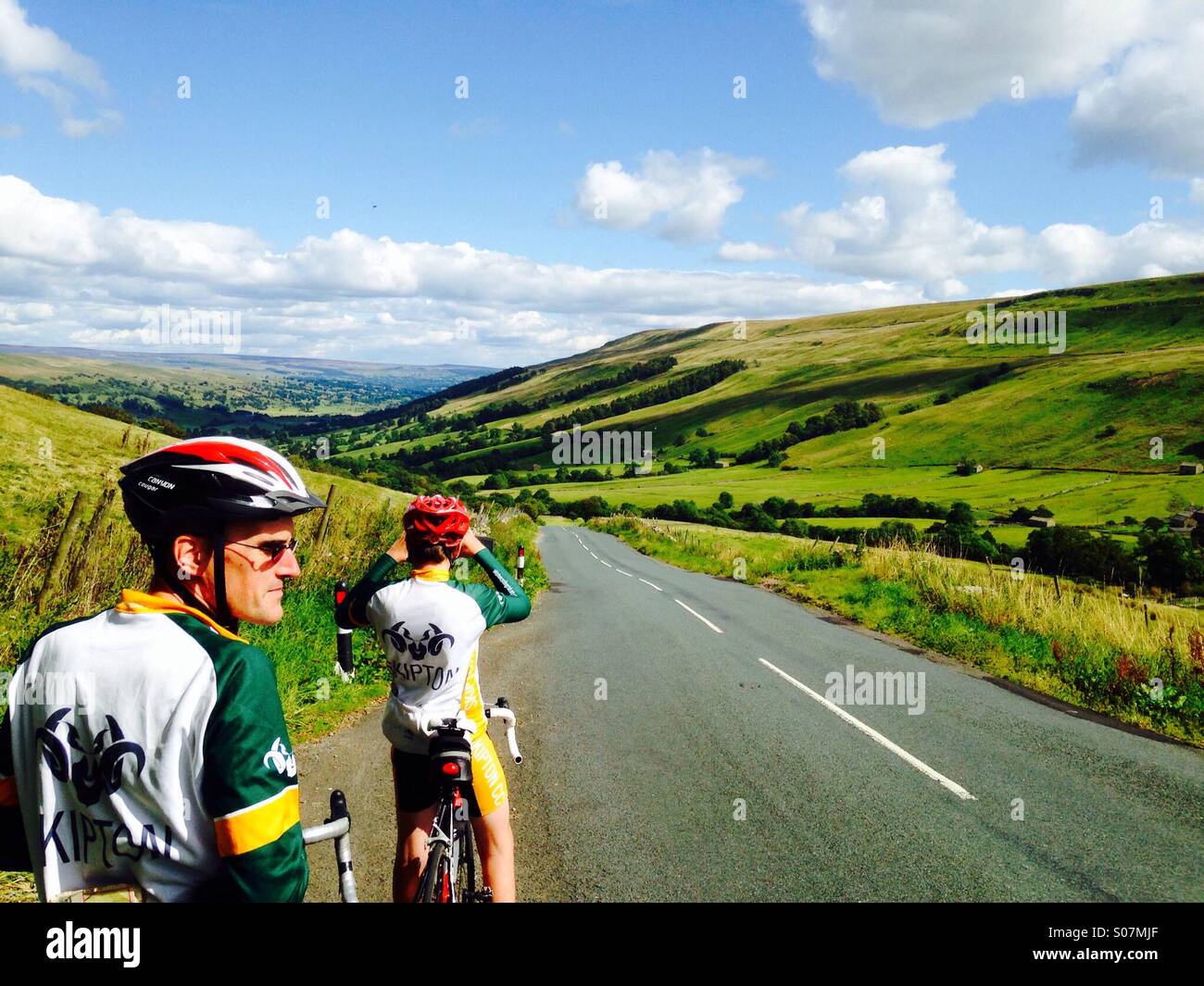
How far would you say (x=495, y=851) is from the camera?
3596mm

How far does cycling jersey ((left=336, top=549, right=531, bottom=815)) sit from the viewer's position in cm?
351

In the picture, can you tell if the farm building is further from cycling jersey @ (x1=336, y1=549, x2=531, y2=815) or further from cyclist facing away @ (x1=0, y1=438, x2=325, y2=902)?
cyclist facing away @ (x1=0, y1=438, x2=325, y2=902)

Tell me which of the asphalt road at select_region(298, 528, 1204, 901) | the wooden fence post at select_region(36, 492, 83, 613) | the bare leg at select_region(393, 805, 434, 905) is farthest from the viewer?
the wooden fence post at select_region(36, 492, 83, 613)

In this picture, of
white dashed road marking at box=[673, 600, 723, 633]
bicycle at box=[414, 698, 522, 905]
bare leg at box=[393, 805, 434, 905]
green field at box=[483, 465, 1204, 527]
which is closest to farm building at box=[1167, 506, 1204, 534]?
green field at box=[483, 465, 1204, 527]

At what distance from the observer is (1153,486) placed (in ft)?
265

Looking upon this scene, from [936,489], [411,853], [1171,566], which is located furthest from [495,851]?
[936,489]

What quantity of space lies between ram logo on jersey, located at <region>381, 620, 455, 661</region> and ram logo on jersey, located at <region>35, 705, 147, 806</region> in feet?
6.49

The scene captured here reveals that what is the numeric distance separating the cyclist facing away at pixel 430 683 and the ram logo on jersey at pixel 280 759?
190 cm

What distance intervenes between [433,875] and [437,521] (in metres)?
1.56

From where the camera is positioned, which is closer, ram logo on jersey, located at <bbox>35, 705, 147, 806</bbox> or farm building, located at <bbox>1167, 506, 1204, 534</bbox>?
ram logo on jersey, located at <bbox>35, 705, 147, 806</bbox>

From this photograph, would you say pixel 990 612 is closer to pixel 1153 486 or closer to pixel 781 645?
pixel 781 645

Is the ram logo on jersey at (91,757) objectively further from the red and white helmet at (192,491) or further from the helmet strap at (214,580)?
the red and white helmet at (192,491)
